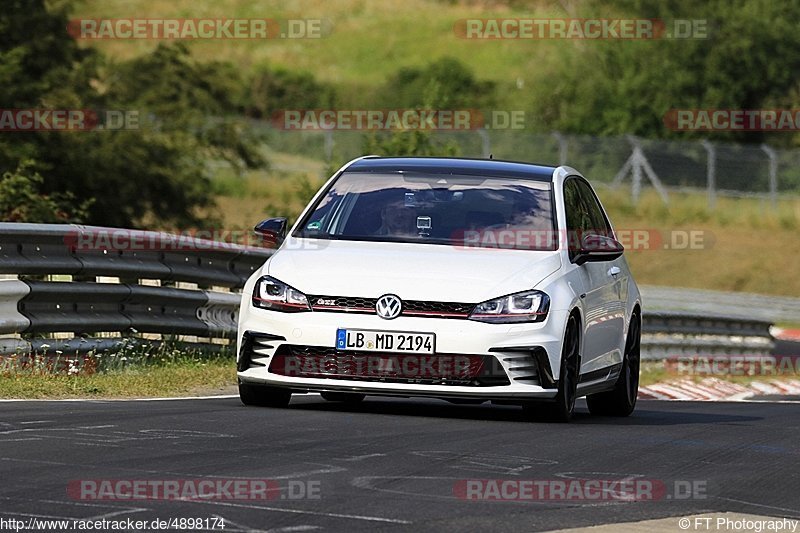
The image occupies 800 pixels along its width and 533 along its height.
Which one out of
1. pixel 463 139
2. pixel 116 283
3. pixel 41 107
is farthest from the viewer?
pixel 463 139

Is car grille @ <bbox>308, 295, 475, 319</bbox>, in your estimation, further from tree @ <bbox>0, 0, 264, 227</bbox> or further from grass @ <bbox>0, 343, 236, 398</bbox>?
tree @ <bbox>0, 0, 264, 227</bbox>

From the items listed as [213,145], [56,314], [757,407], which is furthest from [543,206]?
[213,145]

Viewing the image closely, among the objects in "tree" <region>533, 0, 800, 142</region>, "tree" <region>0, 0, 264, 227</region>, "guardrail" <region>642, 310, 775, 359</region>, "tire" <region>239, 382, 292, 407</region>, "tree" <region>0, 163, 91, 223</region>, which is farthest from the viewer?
"tree" <region>533, 0, 800, 142</region>

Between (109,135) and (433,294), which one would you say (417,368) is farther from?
(109,135)

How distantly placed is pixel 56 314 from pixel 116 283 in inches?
38.7

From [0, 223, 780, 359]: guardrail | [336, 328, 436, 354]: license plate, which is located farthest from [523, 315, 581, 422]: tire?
[0, 223, 780, 359]: guardrail

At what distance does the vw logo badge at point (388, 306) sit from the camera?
10492 millimetres

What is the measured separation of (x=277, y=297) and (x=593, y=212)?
10.2 ft

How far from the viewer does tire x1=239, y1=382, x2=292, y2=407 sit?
440 inches

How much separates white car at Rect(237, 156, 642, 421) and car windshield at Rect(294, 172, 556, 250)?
10mm

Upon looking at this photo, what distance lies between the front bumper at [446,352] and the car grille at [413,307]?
0.04 metres

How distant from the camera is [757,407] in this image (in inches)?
617

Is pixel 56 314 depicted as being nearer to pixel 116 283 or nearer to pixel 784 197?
pixel 116 283

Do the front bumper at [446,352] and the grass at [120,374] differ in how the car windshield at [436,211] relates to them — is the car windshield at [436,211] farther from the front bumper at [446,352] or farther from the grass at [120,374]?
the grass at [120,374]
